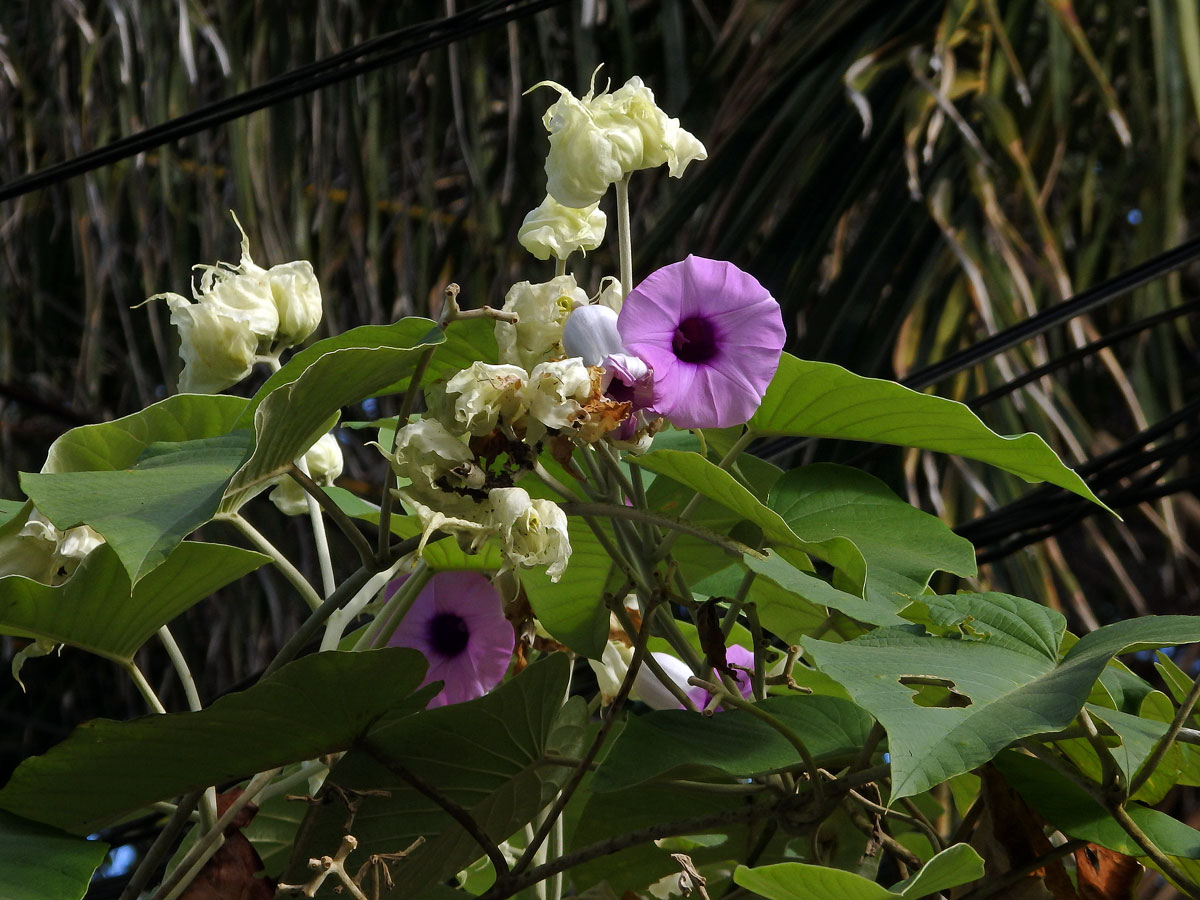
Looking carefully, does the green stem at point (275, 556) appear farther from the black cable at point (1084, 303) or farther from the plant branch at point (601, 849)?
the black cable at point (1084, 303)

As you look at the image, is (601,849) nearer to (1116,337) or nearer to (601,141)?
(601,141)

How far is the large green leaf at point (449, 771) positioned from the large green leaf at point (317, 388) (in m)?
0.10

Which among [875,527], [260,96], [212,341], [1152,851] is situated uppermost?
[260,96]

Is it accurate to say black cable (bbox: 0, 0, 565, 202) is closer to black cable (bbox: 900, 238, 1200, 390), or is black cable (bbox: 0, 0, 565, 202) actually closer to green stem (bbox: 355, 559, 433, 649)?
black cable (bbox: 900, 238, 1200, 390)

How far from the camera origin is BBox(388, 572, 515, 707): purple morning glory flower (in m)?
0.48

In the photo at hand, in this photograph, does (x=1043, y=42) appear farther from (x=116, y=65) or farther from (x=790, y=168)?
(x=116, y=65)

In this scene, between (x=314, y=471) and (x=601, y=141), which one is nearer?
(x=601, y=141)

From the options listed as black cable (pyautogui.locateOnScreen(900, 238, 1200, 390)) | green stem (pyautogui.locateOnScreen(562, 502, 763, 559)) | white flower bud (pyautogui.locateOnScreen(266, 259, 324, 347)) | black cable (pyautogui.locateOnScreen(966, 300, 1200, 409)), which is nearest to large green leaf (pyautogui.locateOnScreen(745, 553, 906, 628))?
green stem (pyautogui.locateOnScreen(562, 502, 763, 559))

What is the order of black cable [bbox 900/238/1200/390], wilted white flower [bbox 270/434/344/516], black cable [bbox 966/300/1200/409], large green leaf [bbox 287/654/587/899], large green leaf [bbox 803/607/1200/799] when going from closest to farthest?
large green leaf [bbox 803/607/1200/799] < large green leaf [bbox 287/654/587/899] < wilted white flower [bbox 270/434/344/516] < black cable [bbox 900/238/1200/390] < black cable [bbox 966/300/1200/409]

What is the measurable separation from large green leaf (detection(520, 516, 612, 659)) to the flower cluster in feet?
0.45

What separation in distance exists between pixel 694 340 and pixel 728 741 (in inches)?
5.2

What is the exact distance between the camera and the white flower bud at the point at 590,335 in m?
0.36

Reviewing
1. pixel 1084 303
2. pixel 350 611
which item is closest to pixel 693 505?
pixel 350 611

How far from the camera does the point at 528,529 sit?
0.34 m
